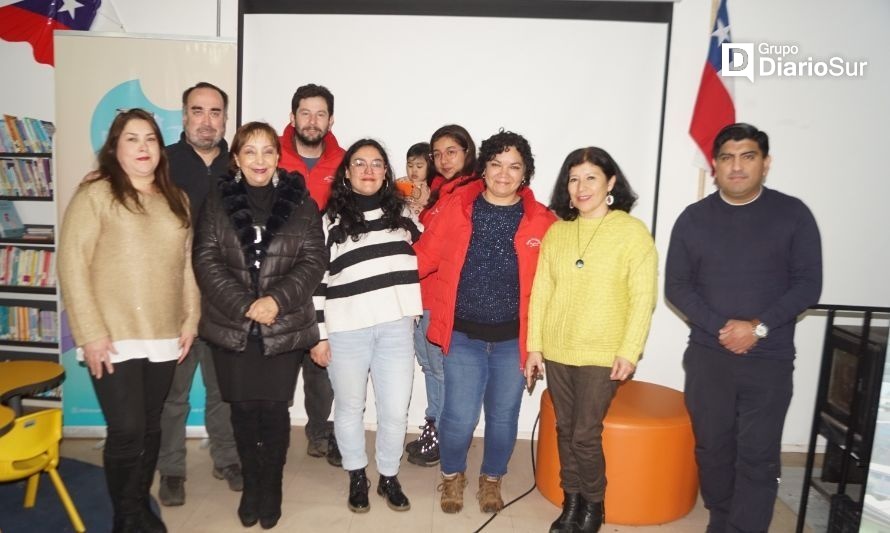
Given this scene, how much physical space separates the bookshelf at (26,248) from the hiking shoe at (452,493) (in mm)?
2530

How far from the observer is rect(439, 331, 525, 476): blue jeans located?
2.44 m

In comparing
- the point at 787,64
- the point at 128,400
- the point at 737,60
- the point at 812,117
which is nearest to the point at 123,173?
the point at 128,400

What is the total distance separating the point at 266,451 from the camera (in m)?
2.31

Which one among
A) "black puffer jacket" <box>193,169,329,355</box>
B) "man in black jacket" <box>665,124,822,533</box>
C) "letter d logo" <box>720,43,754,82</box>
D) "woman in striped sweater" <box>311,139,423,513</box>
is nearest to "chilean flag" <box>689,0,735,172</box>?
"letter d logo" <box>720,43,754,82</box>

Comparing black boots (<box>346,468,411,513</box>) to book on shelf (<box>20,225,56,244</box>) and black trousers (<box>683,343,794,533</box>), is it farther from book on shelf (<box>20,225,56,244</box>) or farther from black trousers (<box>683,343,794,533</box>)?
book on shelf (<box>20,225,56,244</box>)

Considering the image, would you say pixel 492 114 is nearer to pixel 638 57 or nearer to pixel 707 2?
pixel 638 57

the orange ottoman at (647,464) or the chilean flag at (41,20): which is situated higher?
the chilean flag at (41,20)

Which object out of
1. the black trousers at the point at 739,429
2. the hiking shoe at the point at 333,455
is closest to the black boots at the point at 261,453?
the hiking shoe at the point at 333,455

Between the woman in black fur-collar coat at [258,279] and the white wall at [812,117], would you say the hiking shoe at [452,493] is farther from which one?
the white wall at [812,117]

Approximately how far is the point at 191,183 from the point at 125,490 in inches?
50.6

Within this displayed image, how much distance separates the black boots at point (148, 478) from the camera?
2.20 meters

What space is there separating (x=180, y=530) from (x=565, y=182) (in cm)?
221

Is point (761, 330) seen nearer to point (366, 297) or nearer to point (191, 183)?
point (366, 297)

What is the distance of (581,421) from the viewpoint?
2283mm
